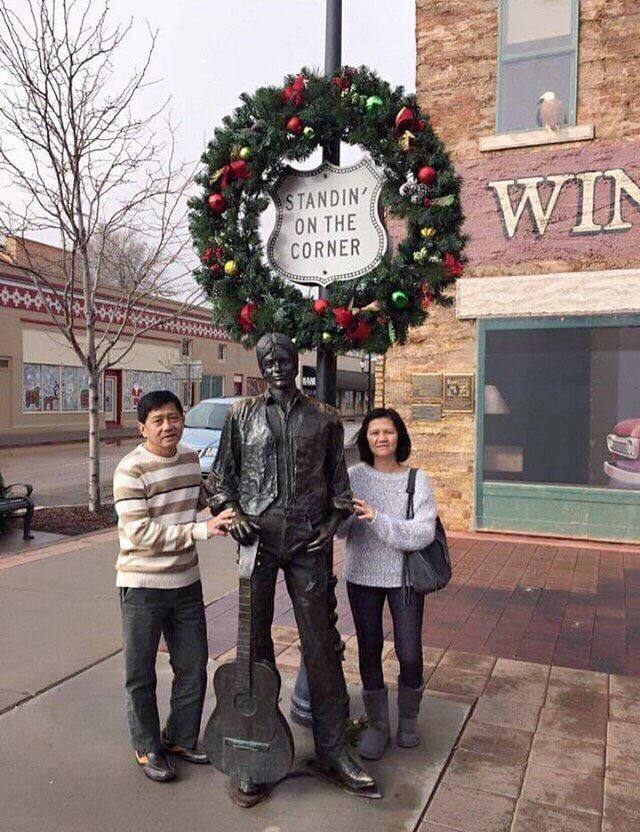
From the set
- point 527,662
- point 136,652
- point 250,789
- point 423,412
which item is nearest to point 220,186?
point 136,652

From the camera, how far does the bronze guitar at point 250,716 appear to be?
2.72 metres

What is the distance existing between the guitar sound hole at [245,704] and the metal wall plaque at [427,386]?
6.01 m

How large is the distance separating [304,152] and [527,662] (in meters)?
3.27

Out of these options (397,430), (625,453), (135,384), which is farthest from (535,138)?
(135,384)

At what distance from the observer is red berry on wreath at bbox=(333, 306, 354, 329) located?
3.28 metres

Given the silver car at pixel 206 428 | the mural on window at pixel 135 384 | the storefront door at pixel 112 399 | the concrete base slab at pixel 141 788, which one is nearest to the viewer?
the concrete base slab at pixel 141 788

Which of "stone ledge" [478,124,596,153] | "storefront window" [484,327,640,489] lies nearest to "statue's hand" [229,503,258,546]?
"storefront window" [484,327,640,489]

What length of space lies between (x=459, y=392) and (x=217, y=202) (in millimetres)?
5367

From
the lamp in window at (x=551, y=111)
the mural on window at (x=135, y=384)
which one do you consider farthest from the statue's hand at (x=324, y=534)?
the mural on window at (x=135, y=384)

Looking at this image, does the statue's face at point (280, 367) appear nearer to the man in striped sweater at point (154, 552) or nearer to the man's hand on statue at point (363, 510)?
the man in striped sweater at point (154, 552)

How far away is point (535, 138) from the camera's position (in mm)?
7832

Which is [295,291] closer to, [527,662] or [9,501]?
[527,662]

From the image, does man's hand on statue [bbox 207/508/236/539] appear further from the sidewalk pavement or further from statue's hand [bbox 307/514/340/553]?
the sidewalk pavement

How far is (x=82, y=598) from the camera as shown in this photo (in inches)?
215
